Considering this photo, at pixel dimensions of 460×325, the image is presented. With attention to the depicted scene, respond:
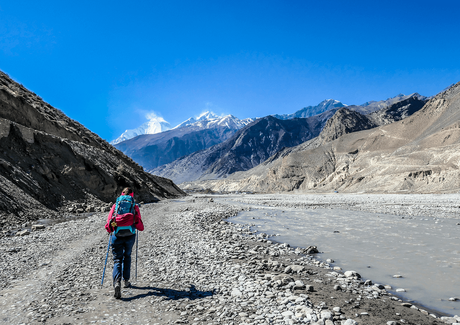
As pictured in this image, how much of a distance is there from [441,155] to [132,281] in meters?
76.6

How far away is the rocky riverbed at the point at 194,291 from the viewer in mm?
5086

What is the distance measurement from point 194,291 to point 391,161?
82.5m

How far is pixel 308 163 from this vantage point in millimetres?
117125

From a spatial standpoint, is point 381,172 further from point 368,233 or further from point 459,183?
point 368,233

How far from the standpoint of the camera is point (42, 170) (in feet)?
73.2

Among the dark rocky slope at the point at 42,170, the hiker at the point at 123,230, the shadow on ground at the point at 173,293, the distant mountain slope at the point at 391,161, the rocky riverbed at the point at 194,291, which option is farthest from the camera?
the distant mountain slope at the point at 391,161

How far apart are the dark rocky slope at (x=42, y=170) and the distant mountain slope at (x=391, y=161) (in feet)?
185

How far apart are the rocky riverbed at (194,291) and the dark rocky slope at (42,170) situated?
30.0 ft

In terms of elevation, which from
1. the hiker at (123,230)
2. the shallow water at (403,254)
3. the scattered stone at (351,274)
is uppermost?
the hiker at (123,230)

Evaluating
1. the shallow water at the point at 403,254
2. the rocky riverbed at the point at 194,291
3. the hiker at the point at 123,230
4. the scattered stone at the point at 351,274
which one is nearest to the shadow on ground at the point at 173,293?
the rocky riverbed at the point at 194,291

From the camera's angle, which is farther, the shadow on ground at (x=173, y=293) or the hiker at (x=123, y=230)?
the hiker at (x=123, y=230)

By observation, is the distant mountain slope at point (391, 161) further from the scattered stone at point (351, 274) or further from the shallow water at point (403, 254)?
the scattered stone at point (351, 274)

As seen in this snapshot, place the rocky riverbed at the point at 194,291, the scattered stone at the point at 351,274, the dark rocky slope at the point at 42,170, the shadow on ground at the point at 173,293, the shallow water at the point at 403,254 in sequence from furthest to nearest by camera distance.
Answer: the dark rocky slope at the point at 42,170
the scattered stone at the point at 351,274
the shallow water at the point at 403,254
the shadow on ground at the point at 173,293
the rocky riverbed at the point at 194,291

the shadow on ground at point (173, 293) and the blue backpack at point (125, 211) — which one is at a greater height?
the blue backpack at point (125, 211)
